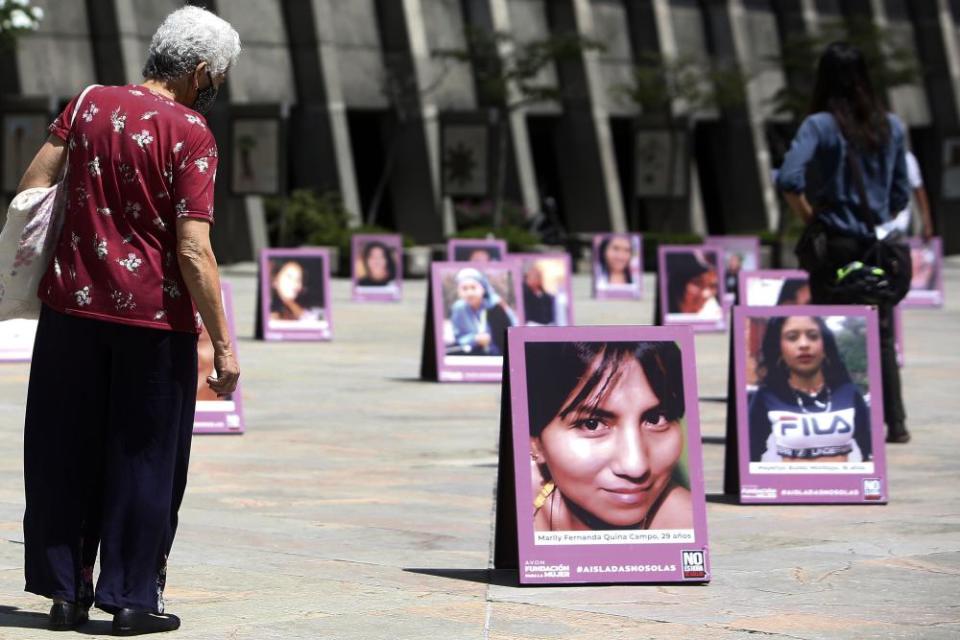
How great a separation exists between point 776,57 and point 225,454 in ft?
140

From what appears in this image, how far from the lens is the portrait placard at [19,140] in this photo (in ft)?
113

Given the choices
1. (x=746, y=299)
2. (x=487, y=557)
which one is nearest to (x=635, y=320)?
(x=746, y=299)

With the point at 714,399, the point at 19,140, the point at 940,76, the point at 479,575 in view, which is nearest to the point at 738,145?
the point at 940,76

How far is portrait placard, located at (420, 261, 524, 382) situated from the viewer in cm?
1612

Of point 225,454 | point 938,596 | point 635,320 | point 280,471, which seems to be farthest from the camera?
point 635,320

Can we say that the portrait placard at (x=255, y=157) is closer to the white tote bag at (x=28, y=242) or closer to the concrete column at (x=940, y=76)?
the concrete column at (x=940, y=76)

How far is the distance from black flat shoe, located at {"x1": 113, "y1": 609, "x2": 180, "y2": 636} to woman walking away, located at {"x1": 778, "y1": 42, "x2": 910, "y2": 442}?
18.4 ft

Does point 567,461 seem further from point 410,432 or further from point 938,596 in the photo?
point 410,432

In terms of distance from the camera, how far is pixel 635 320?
24500mm

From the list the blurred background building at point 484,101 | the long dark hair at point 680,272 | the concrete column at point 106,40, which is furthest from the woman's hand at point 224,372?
the concrete column at point 106,40

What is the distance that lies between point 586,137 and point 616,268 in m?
20.3

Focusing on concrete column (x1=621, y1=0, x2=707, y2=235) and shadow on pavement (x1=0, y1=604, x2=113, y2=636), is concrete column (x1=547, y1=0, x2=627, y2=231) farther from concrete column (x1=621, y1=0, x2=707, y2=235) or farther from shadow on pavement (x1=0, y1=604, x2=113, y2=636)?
shadow on pavement (x1=0, y1=604, x2=113, y2=636)

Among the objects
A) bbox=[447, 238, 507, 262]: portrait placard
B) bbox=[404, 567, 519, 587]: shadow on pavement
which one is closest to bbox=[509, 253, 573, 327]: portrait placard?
bbox=[447, 238, 507, 262]: portrait placard

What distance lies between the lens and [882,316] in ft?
37.2
